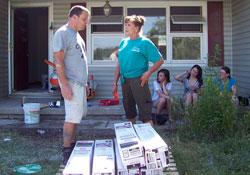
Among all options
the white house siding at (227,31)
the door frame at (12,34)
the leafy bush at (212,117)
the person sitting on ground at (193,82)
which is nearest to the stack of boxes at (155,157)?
the leafy bush at (212,117)

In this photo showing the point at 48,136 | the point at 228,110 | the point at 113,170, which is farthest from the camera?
the point at 48,136

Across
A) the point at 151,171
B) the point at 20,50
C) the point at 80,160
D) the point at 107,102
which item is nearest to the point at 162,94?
the point at 107,102

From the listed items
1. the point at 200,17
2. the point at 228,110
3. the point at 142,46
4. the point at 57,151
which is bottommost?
the point at 57,151

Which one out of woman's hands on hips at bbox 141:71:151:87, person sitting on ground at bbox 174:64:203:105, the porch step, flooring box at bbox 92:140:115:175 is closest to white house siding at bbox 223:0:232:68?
person sitting on ground at bbox 174:64:203:105

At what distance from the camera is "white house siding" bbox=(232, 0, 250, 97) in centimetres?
567

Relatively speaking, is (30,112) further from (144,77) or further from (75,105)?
(144,77)

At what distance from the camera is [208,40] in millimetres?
6406

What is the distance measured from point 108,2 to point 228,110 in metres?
3.51

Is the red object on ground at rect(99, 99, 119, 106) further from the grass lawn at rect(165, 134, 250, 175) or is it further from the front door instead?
the front door

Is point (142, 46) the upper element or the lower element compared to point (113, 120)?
upper

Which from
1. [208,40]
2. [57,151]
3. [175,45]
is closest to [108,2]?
[175,45]

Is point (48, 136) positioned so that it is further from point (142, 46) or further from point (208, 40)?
point (208, 40)

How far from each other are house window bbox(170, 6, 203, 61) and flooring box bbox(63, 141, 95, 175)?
3997mm

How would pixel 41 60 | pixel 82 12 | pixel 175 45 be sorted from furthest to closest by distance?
pixel 41 60
pixel 175 45
pixel 82 12
